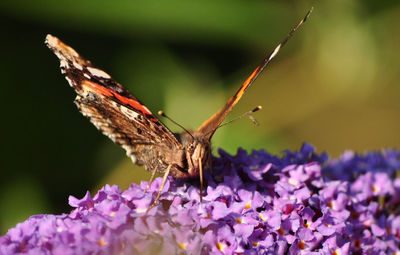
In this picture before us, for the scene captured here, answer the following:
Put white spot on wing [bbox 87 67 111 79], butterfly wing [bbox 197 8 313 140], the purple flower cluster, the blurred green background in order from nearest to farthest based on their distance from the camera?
1. the purple flower cluster
2. butterfly wing [bbox 197 8 313 140]
3. white spot on wing [bbox 87 67 111 79]
4. the blurred green background

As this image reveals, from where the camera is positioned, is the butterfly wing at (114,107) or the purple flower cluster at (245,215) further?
the butterfly wing at (114,107)

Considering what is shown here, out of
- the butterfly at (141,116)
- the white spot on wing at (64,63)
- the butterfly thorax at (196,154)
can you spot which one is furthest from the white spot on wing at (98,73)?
the butterfly thorax at (196,154)

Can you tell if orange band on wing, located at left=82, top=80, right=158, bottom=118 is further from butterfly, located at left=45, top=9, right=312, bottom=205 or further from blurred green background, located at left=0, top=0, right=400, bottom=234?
blurred green background, located at left=0, top=0, right=400, bottom=234

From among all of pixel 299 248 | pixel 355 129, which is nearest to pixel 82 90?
pixel 299 248

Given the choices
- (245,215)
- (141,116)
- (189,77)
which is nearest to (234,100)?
(141,116)

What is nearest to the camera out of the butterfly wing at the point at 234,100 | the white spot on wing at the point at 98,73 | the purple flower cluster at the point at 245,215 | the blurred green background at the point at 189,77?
the purple flower cluster at the point at 245,215

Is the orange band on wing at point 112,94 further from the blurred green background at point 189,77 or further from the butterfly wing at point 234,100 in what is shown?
the blurred green background at point 189,77

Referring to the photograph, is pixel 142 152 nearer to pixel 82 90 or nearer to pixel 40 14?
pixel 82 90

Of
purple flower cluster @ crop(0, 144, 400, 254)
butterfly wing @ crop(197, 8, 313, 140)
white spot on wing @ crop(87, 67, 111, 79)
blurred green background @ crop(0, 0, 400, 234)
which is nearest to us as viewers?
purple flower cluster @ crop(0, 144, 400, 254)

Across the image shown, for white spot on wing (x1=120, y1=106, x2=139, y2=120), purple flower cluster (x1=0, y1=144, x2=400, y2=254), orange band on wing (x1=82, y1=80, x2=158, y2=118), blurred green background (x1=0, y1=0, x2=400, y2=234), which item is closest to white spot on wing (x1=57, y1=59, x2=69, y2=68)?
orange band on wing (x1=82, y1=80, x2=158, y2=118)
